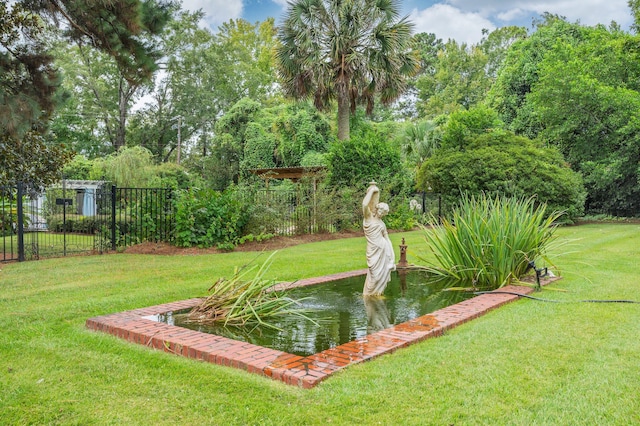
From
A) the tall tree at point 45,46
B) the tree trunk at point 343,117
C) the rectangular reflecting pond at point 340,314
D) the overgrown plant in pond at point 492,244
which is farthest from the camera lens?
the tree trunk at point 343,117

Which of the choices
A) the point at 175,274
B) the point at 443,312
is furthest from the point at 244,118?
the point at 443,312

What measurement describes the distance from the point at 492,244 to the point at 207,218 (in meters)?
7.18

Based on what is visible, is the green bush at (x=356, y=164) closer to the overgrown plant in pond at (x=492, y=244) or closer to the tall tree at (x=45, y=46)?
the tall tree at (x=45, y=46)

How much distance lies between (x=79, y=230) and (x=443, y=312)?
54.1 feet

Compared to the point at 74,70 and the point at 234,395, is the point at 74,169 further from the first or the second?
the point at 234,395

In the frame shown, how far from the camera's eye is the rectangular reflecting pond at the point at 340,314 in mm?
4652

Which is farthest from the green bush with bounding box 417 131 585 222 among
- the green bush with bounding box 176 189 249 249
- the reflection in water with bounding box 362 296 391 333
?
the reflection in water with bounding box 362 296 391 333

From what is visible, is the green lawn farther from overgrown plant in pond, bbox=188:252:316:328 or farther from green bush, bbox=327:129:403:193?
green bush, bbox=327:129:403:193

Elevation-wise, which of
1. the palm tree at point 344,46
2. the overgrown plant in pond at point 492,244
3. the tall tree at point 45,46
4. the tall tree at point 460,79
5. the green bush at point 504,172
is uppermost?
the tall tree at point 460,79

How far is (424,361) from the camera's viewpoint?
3.88m

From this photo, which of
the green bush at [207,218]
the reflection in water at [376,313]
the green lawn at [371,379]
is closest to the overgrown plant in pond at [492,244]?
the green lawn at [371,379]

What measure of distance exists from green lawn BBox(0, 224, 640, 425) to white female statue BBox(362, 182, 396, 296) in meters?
1.50

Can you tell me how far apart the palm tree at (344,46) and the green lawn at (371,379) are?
45.1ft

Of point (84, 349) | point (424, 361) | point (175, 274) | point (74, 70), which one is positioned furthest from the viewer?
point (74, 70)
